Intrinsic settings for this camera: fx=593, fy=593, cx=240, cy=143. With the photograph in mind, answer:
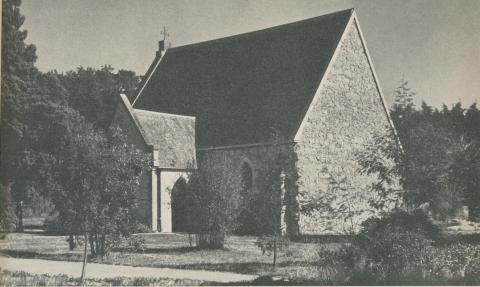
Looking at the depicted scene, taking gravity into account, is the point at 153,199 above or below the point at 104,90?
below

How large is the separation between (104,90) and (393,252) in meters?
36.4

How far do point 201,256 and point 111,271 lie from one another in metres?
4.54

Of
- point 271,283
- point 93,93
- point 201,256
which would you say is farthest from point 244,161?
point 93,93

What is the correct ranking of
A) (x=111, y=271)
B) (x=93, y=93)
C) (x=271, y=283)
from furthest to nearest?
1. (x=93, y=93)
2. (x=111, y=271)
3. (x=271, y=283)

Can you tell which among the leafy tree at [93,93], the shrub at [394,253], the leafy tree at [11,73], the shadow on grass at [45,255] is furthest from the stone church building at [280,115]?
the leafy tree at [93,93]

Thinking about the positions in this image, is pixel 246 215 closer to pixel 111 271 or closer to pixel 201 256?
pixel 201 256

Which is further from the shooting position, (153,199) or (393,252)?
(153,199)

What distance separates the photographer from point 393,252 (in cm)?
1488

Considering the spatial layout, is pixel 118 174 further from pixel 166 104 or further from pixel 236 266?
pixel 166 104

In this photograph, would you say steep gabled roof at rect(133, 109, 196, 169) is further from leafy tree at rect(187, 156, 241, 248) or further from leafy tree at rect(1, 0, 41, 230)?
leafy tree at rect(1, 0, 41, 230)

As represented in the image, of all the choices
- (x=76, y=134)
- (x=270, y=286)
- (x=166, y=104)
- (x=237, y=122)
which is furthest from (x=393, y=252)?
(x=166, y=104)

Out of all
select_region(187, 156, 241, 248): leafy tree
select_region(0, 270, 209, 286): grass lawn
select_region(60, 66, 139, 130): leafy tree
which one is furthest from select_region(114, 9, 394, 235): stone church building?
select_region(60, 66, 139, 130): leafy tree

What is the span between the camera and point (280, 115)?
92.7 ft

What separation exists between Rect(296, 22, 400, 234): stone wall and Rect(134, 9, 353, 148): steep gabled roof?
85 cm
